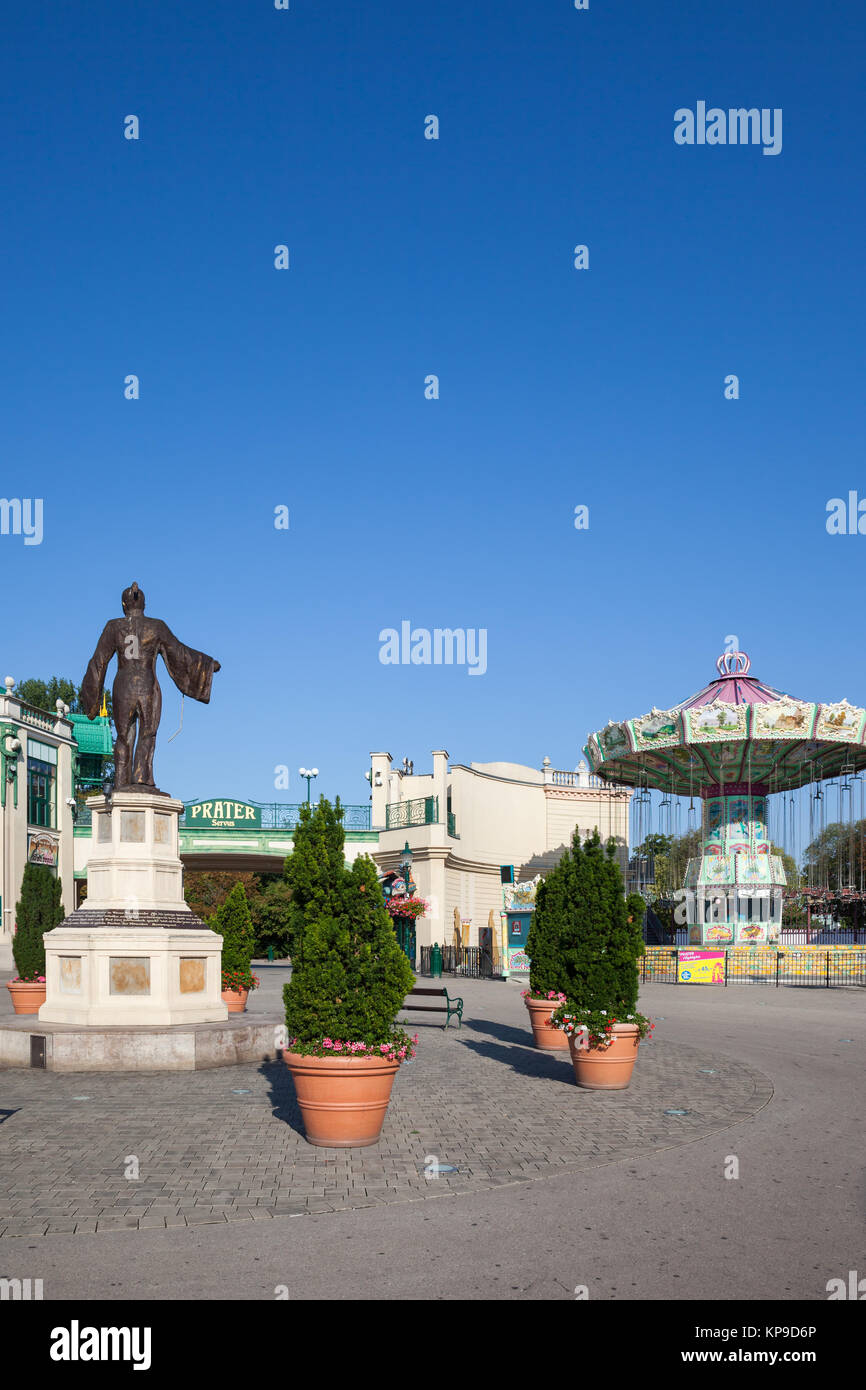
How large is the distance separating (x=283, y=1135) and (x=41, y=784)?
37026 millimetres

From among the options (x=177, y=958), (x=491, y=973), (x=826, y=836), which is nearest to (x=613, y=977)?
(x=177, y=958)

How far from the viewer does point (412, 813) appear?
4247cm

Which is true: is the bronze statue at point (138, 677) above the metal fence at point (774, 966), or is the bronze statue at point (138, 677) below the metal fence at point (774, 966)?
above

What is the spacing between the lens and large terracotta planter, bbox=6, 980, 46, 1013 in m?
18.8

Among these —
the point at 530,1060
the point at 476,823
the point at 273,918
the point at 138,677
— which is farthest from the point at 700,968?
the point at 138,677

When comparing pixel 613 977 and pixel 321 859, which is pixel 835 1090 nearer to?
pixel 613 977

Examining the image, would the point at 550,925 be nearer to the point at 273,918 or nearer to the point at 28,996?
the point at 28,996

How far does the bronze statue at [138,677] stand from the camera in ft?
52.4

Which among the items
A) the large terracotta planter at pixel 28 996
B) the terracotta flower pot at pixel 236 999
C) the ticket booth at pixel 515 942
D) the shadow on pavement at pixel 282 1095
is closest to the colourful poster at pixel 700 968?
the ticket booth at pixel 515 942

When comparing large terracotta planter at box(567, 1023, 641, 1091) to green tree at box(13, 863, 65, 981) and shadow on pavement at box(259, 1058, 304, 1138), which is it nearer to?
shadow on pavement at box(259, 1058, 304, 1138)

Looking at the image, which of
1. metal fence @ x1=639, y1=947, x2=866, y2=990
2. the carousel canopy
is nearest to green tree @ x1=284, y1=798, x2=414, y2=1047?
metal fence @ x1=639, y1=947, x2=866, y2=990

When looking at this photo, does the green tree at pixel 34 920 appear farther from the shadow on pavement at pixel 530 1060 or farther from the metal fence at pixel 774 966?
the metal fence at pixel 774 966

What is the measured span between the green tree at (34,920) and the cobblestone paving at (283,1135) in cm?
649

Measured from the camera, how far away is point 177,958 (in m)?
14.5
